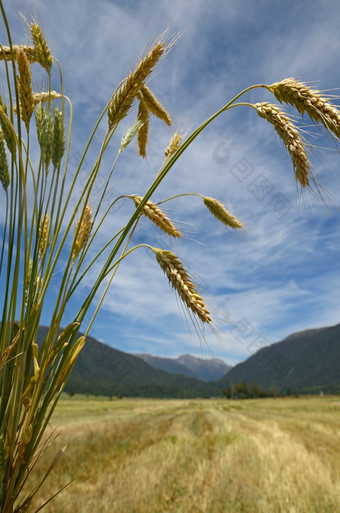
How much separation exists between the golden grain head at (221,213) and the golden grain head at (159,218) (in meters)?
0.35

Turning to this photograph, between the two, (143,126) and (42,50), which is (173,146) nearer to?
(143,126)

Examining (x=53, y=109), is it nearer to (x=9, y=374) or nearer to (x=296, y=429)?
(x=9, y=374)

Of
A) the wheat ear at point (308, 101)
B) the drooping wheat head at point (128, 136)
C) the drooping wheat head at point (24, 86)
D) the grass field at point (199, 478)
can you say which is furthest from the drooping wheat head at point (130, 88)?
the grass field at point (199, 478)

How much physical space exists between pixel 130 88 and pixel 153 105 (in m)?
0.65

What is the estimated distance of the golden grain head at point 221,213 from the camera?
2.23 metres

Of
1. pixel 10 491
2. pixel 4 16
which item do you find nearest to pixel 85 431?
pixel 10 491

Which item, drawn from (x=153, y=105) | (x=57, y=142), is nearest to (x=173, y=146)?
(x=153, y=105)

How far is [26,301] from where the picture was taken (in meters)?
1.73

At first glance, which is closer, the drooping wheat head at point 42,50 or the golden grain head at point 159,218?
the drooping wheat head at point 42,50

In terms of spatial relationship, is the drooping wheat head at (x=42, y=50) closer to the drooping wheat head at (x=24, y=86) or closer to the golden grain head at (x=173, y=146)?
the drooping wheat head at (x=24, y=86)

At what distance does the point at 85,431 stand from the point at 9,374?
16.6 metres

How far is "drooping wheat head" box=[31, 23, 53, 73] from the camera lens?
1.92 metres

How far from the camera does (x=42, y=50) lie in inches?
75.8

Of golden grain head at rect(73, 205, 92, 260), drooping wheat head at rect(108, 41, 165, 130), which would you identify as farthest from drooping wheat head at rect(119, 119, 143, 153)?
golden grain head at rect(73, 205, 92, 260)
